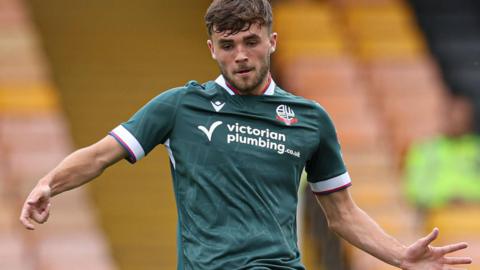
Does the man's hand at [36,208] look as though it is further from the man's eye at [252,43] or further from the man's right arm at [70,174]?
the man's eye at [252,43]

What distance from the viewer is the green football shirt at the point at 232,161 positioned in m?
5.38

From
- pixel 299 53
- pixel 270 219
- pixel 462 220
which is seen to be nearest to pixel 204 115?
pixel 270 219

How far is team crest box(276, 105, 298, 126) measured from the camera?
563cm

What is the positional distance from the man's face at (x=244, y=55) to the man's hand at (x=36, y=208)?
978 millimetres

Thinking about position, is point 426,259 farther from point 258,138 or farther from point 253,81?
point 253,81

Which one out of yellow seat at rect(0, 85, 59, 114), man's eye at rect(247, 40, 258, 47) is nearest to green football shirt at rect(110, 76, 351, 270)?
man's eye at rect(247, 40, 258, 47)

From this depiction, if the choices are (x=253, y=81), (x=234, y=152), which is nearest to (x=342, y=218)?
(x=234, y=152)

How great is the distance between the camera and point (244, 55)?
17.9 feet

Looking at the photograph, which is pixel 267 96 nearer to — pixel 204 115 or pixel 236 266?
pixel 204 115

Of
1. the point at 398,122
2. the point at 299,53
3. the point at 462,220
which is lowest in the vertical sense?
the point at 462,220

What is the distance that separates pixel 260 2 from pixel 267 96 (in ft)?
1.40

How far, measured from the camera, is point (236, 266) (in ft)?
17.5

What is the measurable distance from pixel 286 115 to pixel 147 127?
0.64m

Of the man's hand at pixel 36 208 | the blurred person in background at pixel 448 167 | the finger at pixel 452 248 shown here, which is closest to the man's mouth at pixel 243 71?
the man's hand at pixel 36 208
